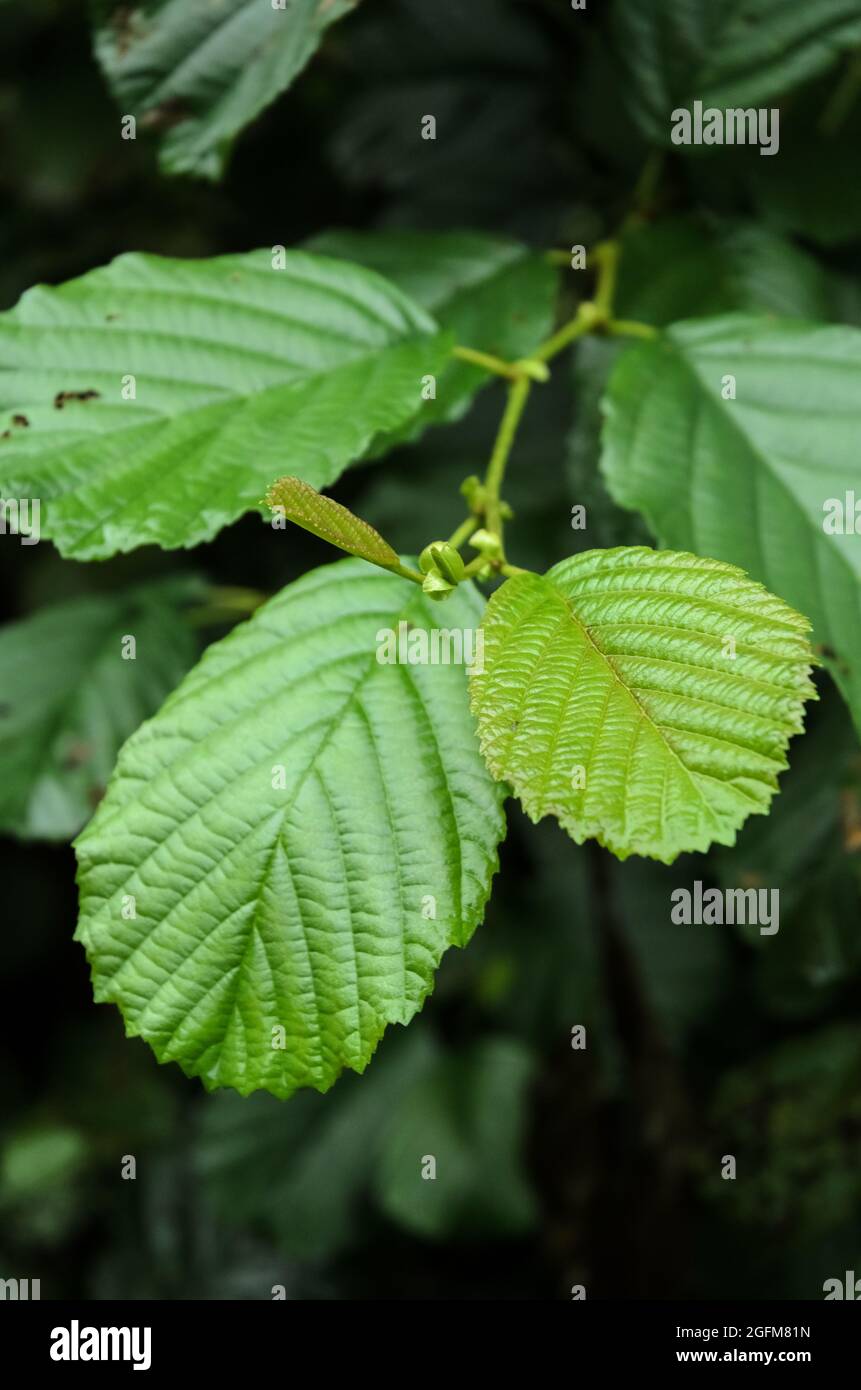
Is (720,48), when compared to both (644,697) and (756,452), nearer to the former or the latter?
(756,452)

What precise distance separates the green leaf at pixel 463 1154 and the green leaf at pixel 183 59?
4.41 ft

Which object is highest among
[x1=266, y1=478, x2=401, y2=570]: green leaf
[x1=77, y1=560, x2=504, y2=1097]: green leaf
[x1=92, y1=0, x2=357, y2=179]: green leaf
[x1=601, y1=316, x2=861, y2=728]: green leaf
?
[x1=92, y1=0, x2=357, y2=179]: green leaf

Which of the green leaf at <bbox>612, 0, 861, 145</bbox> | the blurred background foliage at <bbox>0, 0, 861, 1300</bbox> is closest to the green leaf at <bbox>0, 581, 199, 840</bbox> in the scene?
the blurred background foliage at <bbox>0, 0, 861, 1300</bbox>

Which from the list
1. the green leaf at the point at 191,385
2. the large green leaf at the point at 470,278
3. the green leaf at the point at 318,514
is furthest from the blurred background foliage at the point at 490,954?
the green leaf at the point at 318,514

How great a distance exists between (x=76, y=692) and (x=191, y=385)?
1.82ft

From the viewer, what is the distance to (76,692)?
56.7 inches

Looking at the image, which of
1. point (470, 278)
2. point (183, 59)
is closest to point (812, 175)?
point (470, 278)

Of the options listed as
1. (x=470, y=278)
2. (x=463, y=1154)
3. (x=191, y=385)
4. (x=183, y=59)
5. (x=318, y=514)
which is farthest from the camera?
(x=463, y=1154)

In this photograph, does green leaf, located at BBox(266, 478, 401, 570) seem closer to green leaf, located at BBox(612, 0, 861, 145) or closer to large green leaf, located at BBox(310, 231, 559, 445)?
large green leaf, located at BBox(310, 231, 559, 445)

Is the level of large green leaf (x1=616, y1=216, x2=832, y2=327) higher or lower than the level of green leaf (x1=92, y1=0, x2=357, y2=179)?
lower

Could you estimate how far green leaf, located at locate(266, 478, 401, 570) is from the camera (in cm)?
74

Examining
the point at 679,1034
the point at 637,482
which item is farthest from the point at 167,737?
the point at 679,1034

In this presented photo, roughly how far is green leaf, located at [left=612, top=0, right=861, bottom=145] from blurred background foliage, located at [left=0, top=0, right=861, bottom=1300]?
87mm

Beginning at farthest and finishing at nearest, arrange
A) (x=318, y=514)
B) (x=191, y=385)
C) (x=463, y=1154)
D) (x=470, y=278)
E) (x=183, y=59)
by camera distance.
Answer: (x=463, y=1154)
(x=470, y=278)
(x=183, y=59)
(x=191, y=385)
(x=318, y=514)
